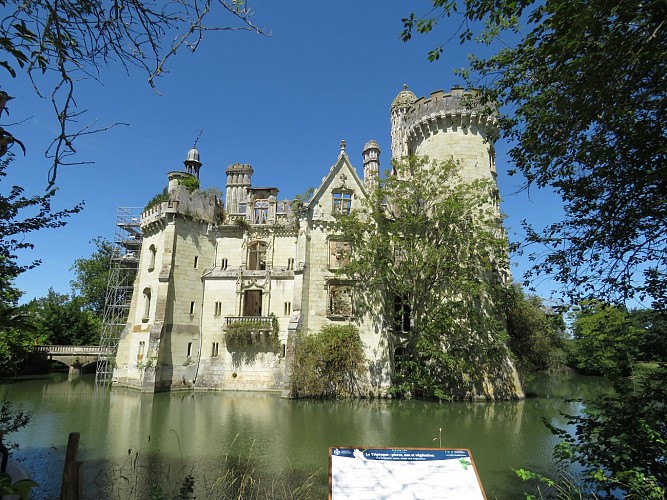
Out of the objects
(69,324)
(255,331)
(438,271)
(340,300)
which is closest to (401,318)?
(340,300)

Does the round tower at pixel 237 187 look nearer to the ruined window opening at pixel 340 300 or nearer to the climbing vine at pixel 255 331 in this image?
the climbing vine at pixel 255 331

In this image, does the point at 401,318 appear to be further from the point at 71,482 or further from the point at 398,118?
the point at 398,118

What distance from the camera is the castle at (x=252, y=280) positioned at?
25081 mm

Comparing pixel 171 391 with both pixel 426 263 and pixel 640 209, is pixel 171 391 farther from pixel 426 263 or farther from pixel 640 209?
pixel 640 209

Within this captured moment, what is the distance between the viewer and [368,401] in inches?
874

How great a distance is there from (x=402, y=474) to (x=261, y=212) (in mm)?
26025

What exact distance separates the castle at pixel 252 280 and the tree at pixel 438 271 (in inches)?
75.6

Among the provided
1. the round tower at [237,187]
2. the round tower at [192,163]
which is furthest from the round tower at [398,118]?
the round tower at [192,163]

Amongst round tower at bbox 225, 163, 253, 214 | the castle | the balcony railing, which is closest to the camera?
the castle

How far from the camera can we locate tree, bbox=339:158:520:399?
21.8m

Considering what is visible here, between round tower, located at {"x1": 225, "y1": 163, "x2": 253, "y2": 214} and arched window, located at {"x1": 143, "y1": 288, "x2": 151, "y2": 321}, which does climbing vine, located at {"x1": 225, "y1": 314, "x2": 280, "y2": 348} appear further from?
round tower, located at {"x1": 225, "y1": 163, "x2": 253, "y2": 214}

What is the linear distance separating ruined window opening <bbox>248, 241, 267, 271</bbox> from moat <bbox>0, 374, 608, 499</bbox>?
27.6 feet

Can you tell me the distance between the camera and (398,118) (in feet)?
Answer: 156

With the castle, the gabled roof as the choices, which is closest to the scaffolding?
the castle
